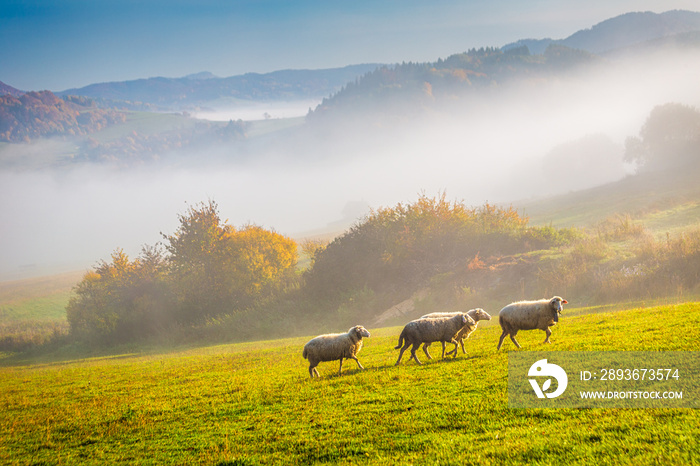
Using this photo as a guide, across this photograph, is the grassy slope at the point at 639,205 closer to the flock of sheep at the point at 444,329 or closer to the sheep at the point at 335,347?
the flock of sheep at the point at 444,329

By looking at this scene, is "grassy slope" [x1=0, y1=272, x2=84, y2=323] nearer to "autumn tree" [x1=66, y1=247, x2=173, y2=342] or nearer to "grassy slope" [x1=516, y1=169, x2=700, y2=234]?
"autumn tree" [x1=66, y1=247, x2=173, y2=342]

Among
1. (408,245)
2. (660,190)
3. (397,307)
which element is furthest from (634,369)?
(660,190)

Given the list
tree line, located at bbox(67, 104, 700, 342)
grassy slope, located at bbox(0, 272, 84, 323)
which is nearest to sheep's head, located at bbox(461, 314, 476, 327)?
tree line, located at bbox(67, 104, 700, 342)

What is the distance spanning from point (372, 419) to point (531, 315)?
7.87 m

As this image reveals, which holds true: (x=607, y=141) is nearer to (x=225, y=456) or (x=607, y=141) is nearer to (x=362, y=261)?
(x=362, y=261)

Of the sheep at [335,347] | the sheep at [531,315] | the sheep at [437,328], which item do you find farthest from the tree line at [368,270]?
the sheep at [335,347]

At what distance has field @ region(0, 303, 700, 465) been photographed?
8.99 meters

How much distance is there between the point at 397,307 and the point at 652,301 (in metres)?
22.8

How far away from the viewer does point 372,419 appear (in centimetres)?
1191

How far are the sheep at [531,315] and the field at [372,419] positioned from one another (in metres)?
0.79

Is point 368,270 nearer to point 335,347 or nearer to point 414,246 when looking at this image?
point 414,246

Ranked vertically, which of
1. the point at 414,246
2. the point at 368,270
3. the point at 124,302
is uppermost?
the point at 414,246

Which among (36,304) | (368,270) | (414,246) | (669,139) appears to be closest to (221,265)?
(368,270)

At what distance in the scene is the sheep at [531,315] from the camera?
16625 millimetres
